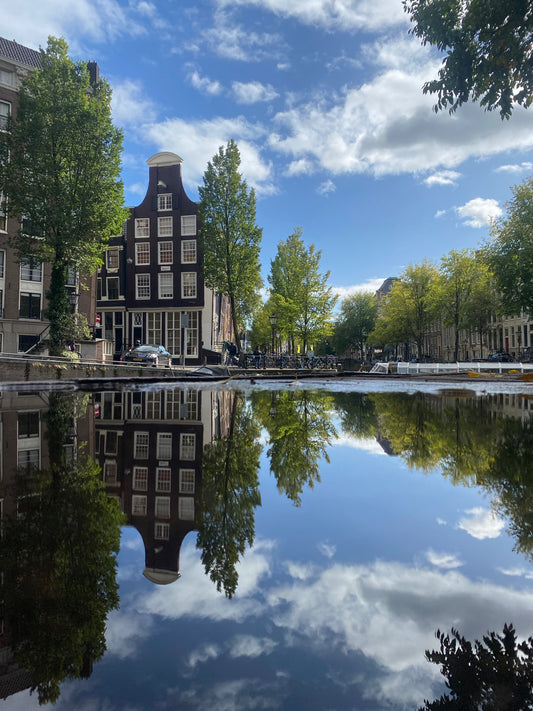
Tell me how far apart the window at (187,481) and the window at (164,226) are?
42.3m

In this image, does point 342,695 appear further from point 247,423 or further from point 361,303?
point 361,303

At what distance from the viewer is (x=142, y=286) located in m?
43.3

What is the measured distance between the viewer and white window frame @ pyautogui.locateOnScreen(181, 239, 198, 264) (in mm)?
42062

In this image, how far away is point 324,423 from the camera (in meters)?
6.31

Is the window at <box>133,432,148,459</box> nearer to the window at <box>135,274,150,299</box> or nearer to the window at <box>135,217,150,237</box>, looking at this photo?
the window at <box>135,274,150,299</box>

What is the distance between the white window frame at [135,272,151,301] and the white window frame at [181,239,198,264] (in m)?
4.22

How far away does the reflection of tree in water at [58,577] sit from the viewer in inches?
48.3

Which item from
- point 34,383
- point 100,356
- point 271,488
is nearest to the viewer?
point 271,488

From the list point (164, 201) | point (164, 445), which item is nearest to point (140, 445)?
point (164, 445)

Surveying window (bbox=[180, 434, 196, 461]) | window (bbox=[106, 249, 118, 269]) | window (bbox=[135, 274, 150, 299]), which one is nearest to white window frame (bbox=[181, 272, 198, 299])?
window (bbox=[135, 274, 150, 299])

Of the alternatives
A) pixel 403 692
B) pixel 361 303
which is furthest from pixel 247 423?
pixel 361 303

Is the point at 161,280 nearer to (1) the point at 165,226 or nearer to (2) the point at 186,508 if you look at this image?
(1) the point at 165,226

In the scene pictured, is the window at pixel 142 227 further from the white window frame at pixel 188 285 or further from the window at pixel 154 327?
the window at pixel 154 327

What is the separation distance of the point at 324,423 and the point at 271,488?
3421 millimetres
